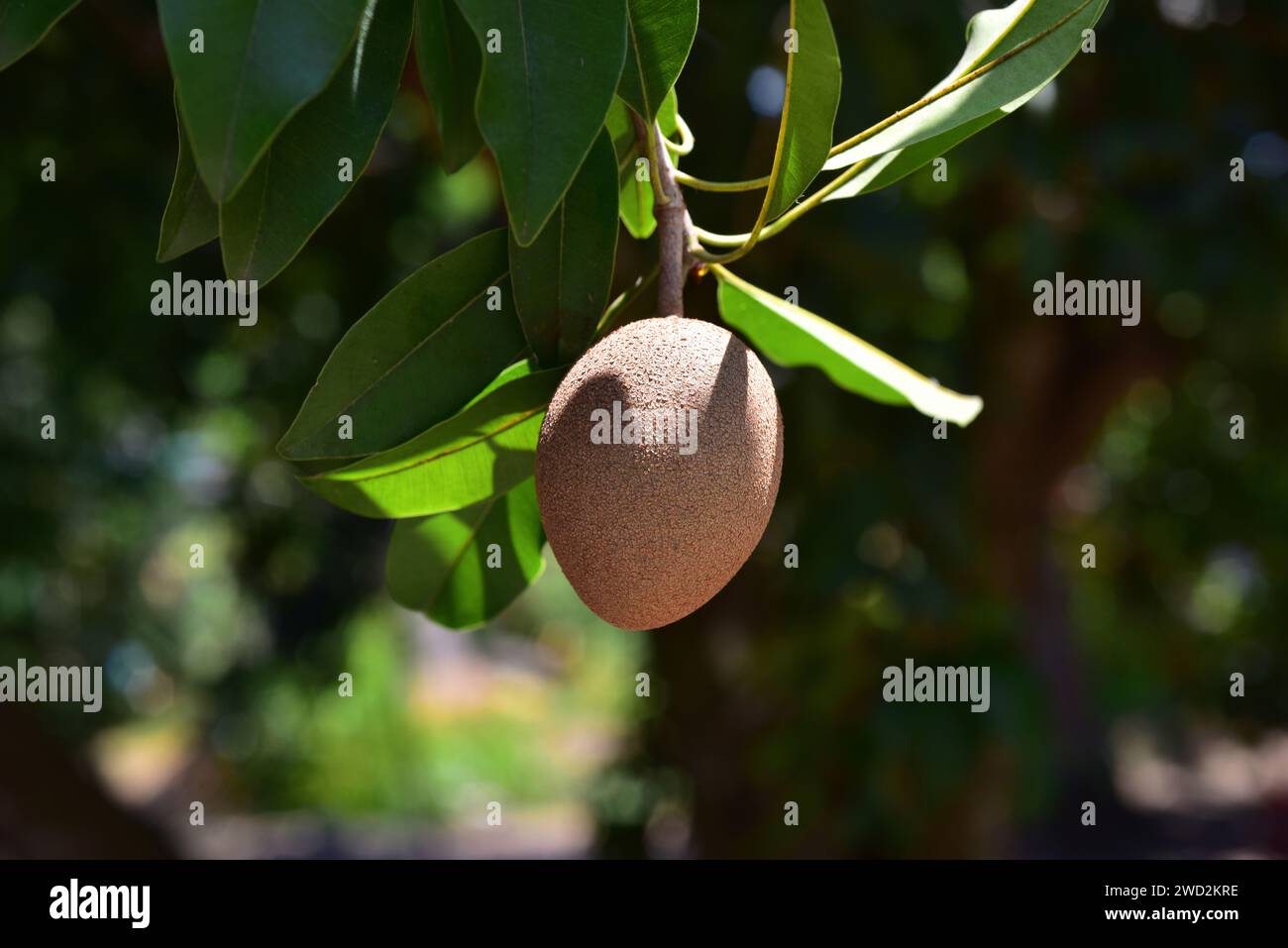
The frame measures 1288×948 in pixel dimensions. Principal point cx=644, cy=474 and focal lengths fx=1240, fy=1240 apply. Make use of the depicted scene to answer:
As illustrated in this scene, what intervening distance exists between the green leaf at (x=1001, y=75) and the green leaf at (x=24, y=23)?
36cm

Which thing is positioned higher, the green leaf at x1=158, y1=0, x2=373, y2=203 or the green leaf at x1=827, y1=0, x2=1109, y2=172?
the green leaf at x1=827, y1=0, x2=1109, y2=172

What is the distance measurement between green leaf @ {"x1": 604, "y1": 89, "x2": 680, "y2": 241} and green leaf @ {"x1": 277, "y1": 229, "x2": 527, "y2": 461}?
8 cm

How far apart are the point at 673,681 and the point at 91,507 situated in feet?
9.72

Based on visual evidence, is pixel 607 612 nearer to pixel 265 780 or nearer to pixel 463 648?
pixel 265 780

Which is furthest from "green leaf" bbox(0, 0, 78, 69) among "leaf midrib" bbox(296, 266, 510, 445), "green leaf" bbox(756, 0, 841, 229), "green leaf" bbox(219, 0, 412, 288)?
"green leaf" bbox(756, 0, 841, 229)

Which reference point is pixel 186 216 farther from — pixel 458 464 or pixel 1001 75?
pixel 1001 75

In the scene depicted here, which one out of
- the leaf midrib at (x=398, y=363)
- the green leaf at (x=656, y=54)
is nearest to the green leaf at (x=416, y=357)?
the leaf midrib at (x=398, y=363)

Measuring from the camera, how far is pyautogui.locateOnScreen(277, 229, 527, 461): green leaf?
0.61 metres

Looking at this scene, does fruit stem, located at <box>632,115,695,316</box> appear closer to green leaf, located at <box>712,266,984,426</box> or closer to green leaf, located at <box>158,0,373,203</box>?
green leaf, located at <box>712,266,984,426</box>

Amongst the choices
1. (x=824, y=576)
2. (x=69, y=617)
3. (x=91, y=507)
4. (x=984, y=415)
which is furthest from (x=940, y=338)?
(x=69, y=617)

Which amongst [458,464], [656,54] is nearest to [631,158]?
[656,54]

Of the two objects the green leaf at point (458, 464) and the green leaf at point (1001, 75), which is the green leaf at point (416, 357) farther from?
the green leaf at point (1001, 75)

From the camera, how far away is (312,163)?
1.86 ft

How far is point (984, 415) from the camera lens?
2.56m
